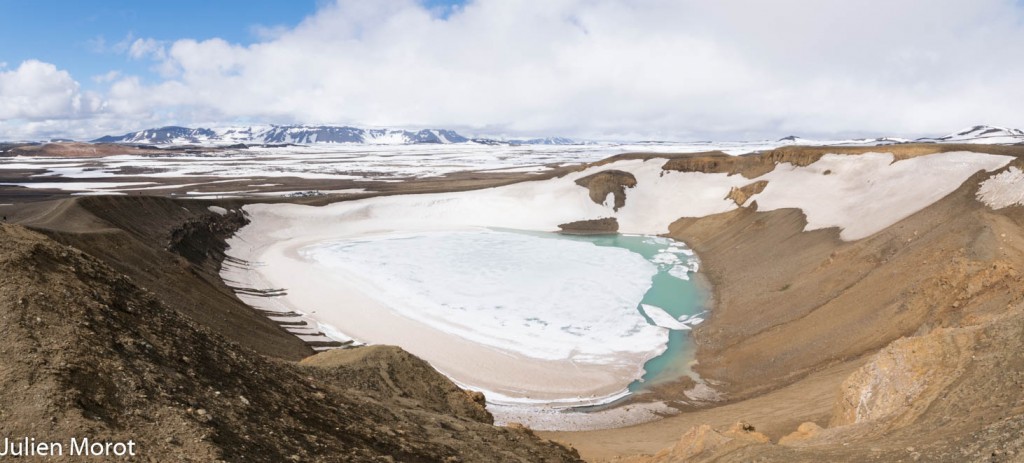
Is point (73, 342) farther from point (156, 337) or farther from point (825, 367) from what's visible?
point (825, 367)

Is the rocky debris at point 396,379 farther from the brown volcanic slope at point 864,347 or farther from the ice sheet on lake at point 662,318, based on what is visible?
the ice sheet on lake at point 662,318

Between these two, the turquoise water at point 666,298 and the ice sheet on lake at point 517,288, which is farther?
the ice sheet on lake at point 517,288

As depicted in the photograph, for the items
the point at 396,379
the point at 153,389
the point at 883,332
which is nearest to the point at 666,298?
the point at 883,332

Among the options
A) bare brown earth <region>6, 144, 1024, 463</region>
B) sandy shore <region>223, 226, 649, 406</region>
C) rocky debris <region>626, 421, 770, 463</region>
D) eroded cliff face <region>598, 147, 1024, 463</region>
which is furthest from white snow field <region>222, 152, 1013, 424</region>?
A: rocky debris <region>626, 421, 770, 463</region>

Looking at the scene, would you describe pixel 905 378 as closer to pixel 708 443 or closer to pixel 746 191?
pixel 708 443

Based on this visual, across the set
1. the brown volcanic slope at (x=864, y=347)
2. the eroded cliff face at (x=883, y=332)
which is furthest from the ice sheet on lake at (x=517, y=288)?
the brown volcanic slope at (x=864, y=347)

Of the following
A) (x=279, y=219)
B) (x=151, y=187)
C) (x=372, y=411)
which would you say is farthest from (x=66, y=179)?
(x=372, y=411)

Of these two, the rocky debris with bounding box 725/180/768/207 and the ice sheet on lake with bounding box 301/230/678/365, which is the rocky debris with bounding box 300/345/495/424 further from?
the rocky debris with bounding box 725/180/768/207
